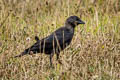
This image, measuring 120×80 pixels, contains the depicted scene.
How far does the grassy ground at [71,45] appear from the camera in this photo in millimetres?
5160

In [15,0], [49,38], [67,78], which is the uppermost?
[15,0]

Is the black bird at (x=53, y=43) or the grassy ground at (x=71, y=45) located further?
the black bird at (x=53, y=43)

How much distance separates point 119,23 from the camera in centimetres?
756

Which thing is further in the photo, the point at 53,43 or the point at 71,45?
the point at 71,45

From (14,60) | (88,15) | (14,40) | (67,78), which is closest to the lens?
(67,78)

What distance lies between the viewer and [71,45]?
21.3 feet

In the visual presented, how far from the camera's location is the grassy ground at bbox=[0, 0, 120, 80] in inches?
203

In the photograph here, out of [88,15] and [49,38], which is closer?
[49,38]

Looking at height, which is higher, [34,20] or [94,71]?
[34,20]

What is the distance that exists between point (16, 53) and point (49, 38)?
596 millimetres

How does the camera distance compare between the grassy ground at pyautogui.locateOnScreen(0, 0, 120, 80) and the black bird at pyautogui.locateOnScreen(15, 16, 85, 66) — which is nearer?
the grassy ground at pyautogui.locateOnScreen(0, 0, 120, 80)

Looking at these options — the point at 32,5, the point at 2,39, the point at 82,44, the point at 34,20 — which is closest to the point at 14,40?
the point at 2,39

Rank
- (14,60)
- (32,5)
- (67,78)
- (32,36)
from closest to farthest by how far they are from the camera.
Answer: (67,78) < (14,60) < (32,36) < (32,5)

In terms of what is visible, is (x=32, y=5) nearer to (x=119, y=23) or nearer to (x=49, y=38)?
(x=119, y=23)
